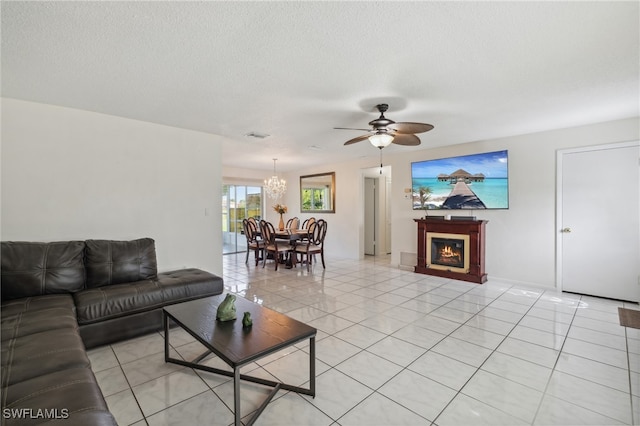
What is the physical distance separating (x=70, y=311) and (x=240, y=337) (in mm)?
1563

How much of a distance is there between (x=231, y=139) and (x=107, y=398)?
3717 millimetres

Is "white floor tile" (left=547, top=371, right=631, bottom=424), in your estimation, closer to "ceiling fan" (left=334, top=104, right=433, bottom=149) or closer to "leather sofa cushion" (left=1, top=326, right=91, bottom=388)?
"ceiling fan" (left=334, top=104, right=433, bottom=149)

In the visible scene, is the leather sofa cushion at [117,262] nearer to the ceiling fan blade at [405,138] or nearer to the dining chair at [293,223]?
the ceiling fan blade at [405,138]

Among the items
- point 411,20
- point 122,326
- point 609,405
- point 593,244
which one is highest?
point 411,20

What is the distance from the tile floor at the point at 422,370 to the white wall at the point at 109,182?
150cm

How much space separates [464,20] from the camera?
1.76 metres

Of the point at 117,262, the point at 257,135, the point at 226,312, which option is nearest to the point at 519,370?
the point at 226,312

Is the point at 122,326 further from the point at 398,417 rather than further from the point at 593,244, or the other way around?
the point at 593,244

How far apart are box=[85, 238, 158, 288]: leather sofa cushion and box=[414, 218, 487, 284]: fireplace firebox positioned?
443cm

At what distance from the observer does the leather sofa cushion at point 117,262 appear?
116 inches

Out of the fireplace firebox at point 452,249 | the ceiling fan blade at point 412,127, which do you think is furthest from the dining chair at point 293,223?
the ceiling fan blade at point 412,127

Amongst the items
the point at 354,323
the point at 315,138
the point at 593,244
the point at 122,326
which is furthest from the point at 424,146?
the point at 122,326

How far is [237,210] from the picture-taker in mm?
8727

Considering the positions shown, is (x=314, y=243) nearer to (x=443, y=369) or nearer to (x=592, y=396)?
(x=443, y=369)
